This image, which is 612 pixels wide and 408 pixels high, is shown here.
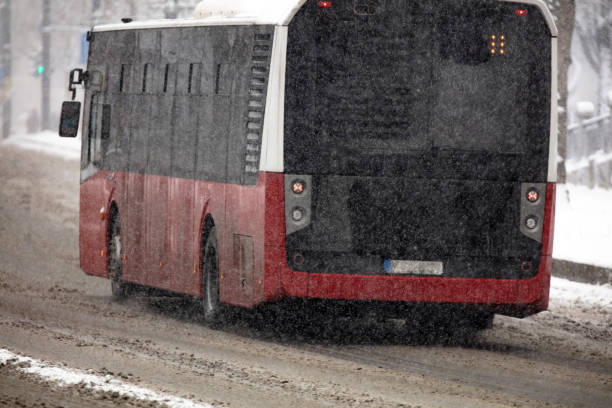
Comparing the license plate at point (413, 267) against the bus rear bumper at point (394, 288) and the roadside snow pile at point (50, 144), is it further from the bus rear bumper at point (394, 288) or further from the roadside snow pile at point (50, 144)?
the roadside snow pile at point (50, 144)

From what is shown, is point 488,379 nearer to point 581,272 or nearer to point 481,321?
point 481,321

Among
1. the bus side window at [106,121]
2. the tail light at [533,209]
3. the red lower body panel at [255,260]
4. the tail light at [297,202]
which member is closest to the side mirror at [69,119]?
the bus side window at [106,121]

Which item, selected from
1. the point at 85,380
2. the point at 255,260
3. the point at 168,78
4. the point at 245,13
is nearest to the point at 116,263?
the point at 168,78

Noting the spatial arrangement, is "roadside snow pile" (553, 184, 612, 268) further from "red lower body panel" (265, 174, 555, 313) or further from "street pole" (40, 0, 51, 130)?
"street pole" (40, 0, 51, 130)

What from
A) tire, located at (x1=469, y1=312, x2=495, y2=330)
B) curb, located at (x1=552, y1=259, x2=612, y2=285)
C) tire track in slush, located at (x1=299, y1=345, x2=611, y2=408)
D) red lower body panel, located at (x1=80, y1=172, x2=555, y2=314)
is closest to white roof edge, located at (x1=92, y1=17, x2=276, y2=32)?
red lower body panel, located at (x1=80, y1=172, x2=555, y2=314)

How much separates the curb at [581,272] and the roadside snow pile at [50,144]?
36.9 metres

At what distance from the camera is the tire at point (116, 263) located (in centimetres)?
1870

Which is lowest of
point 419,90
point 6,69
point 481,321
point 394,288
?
point 481,321

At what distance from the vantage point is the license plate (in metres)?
14.1

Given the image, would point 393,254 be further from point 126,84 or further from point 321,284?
point 126,84

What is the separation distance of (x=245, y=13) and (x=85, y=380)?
17.1 feet

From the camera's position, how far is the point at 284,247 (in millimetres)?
14031

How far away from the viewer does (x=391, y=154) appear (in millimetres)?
14148

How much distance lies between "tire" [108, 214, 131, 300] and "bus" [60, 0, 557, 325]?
12.2ft
